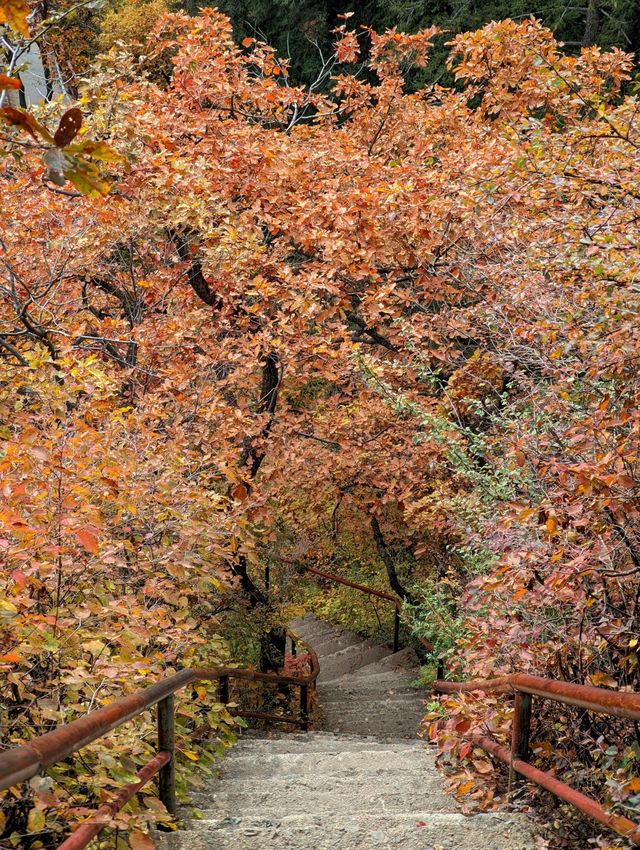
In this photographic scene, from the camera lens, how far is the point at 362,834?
12.2 ft

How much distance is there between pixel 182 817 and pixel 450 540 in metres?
6.88

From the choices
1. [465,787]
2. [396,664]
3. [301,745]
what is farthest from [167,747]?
[396,664]

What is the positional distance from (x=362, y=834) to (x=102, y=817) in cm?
150

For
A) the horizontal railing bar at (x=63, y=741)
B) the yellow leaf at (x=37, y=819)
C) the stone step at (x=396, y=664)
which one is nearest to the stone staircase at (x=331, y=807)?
the horizontal railing bar at (x=63, y=741)

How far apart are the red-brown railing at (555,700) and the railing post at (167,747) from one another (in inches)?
63.2

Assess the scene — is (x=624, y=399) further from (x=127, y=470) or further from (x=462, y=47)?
(x=462, y=47)

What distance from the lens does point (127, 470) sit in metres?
4.89

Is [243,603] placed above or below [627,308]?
below

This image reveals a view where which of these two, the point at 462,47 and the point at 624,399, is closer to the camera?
the point at 624,399

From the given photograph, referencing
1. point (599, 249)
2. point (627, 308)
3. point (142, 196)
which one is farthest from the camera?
point (142, 196)

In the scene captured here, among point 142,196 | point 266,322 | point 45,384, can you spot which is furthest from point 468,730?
point 142,196

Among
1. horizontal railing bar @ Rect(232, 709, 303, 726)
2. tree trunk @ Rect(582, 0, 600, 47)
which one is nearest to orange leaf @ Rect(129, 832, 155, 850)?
horizontal railing bar @ Rect(232, 709, 303, 726)

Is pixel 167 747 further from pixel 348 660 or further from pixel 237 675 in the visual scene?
pixel 348 660

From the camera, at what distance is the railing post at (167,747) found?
3.85m
